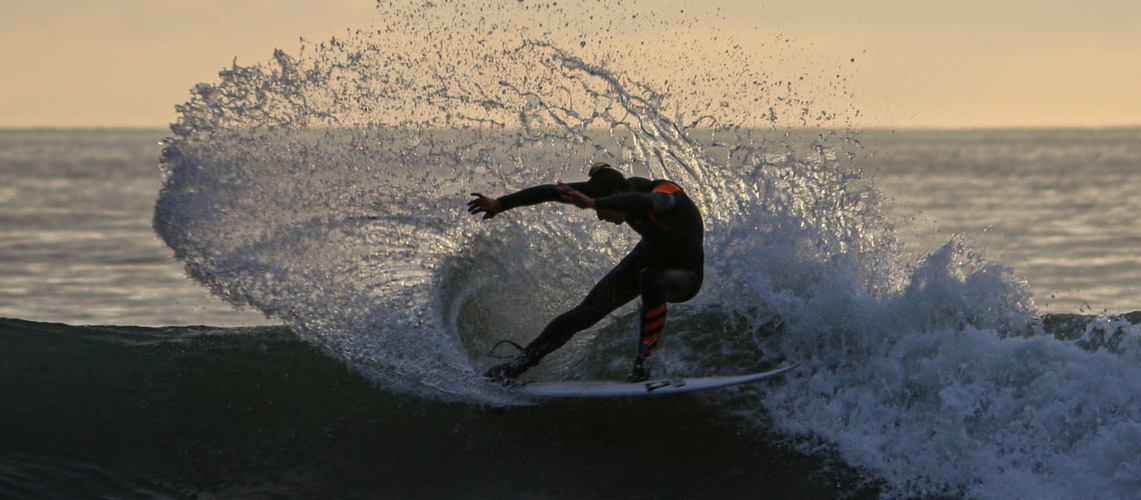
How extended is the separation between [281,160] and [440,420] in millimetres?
3009

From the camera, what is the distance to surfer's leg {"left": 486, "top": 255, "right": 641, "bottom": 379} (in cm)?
802

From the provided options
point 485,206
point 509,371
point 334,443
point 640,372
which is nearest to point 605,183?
point 485,206

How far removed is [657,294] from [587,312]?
48 centimetres

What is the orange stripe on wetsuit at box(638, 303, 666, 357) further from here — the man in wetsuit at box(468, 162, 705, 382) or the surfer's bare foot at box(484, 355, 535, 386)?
the surfer's bare foot at box(484, 355, 535, 386)

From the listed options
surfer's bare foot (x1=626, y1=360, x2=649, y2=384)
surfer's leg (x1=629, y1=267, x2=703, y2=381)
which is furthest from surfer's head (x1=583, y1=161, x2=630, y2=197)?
surfer's bare foot (x1=626, y1=360, x2=649, y2=384)

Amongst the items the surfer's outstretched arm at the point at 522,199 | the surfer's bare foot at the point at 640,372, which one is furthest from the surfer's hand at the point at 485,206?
the surfer's bare foot at the point at 640,372

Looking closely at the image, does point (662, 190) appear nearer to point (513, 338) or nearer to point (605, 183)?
point (605, 183)

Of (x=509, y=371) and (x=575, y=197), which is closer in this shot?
(x=575, y=197)

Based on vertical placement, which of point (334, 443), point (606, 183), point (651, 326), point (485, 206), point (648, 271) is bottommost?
point (334, 443)

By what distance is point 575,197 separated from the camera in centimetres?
703

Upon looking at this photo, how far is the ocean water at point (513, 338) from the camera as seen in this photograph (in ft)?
24.5

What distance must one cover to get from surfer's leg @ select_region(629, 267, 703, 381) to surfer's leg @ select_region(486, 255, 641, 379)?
123mm

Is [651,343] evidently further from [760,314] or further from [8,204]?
[8,204]

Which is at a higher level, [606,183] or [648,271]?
[606,183]
